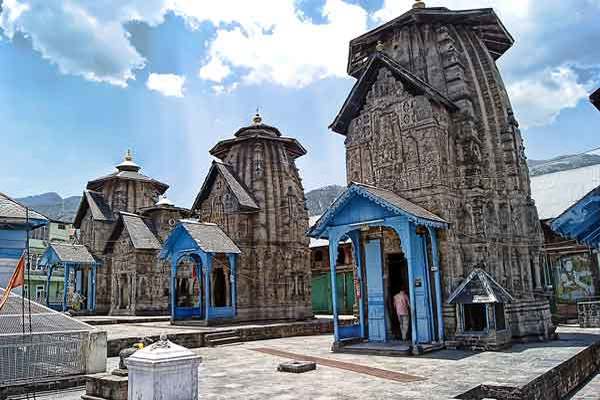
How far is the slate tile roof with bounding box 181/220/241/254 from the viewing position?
22.8 m

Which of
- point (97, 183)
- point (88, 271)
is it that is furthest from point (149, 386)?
point (97, 183)

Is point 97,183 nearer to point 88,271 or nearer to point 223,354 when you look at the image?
point 88,271

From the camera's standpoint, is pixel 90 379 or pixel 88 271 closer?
pixel 90 379

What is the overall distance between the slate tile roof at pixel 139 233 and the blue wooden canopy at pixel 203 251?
6.99 meters

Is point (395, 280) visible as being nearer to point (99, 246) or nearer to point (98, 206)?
point (99, 246)

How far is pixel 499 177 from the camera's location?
16969 millimetres

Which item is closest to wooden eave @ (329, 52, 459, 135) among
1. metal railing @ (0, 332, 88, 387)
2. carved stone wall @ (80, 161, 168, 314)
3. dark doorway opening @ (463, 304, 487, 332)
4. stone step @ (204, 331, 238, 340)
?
dark doorway opening @ (463, 304, 487, 332)

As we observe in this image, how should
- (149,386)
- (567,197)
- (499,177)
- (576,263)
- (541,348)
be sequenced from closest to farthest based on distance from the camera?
(149,386)
(541,348)
(499,177)
(576,263)
(567,197)

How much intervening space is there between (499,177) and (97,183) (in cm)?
3133

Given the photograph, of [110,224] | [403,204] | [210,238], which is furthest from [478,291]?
[110,224]

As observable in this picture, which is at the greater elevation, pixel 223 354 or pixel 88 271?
pixel 88 271

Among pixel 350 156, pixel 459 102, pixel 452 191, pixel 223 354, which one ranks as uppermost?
pixel 459 102

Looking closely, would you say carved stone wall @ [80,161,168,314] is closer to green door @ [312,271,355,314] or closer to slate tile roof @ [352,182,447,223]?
green door @ [312,271,355,314]

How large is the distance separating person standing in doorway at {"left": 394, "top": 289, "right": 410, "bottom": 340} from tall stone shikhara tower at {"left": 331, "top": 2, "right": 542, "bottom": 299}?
51.1 inches
